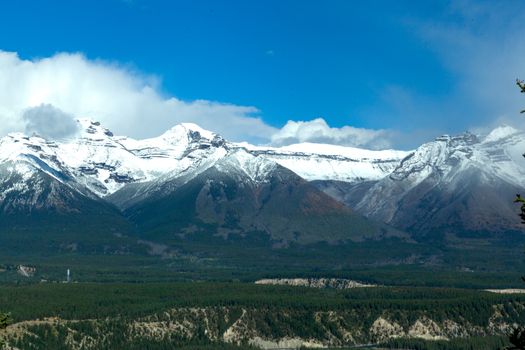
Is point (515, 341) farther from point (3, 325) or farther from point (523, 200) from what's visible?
point (3, 325)

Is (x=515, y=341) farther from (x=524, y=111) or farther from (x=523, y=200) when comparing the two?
(x=524, y=111)

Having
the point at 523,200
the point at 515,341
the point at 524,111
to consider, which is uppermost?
the point at 524,111

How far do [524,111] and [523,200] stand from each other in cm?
490

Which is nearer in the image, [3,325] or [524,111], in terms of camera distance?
[524,111]

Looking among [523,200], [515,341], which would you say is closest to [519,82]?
[523,200]

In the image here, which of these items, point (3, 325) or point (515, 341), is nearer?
point (515, 341)

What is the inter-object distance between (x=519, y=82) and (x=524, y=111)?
178 cm

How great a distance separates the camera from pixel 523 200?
53.3m

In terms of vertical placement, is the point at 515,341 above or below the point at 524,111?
below

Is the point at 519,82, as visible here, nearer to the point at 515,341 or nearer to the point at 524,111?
the point at 524,111

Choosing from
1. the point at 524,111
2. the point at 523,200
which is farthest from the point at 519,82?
the point at 523,200

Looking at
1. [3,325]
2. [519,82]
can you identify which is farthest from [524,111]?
[3,325]

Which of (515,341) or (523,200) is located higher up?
(523,200)

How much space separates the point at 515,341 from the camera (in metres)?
53.4
